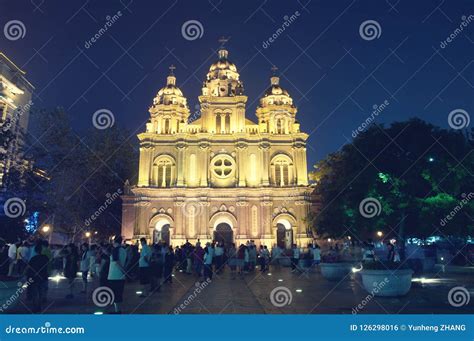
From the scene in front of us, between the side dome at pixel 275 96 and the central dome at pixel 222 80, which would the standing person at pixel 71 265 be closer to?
the central dome at pixel 222 80

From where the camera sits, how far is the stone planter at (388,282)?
1051cm

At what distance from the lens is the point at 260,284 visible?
14.6 metres

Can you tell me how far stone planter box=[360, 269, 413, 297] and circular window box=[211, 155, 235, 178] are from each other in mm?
27417

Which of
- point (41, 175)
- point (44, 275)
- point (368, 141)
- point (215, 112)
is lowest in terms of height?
point (44, 275)

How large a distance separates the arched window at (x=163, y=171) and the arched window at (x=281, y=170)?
394 inches

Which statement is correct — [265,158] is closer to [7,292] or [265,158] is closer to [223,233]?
[223,233]

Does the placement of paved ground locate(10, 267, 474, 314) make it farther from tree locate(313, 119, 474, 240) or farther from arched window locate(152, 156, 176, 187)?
arched window locate(152, 156, 176, 187)

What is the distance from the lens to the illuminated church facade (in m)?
35.7

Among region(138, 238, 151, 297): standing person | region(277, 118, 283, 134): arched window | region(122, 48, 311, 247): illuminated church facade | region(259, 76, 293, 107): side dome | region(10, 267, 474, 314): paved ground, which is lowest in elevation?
region(10, 267, 474, 314): paved ground

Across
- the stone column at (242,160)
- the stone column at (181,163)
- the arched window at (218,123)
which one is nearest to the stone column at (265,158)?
the stone column at (242,160)

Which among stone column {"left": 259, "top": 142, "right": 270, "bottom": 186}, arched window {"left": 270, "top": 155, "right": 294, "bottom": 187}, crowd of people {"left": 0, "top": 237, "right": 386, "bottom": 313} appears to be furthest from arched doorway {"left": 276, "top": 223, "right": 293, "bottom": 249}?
crowd of people {"left": 0, "top": 237, "right": 386, "bottom": 313}

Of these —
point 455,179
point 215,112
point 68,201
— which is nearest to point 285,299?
point 455,179

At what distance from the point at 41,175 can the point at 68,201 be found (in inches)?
477
